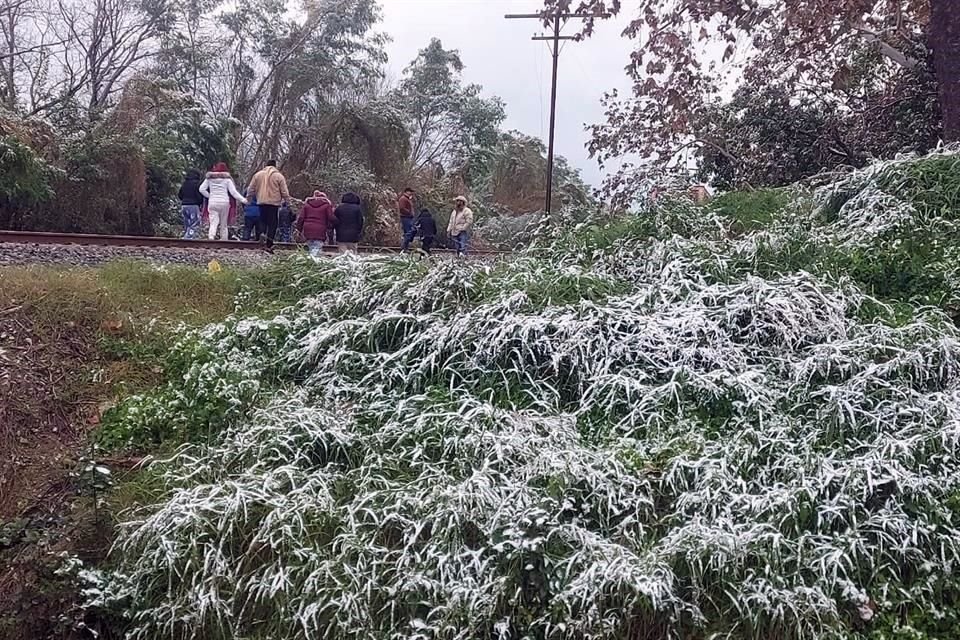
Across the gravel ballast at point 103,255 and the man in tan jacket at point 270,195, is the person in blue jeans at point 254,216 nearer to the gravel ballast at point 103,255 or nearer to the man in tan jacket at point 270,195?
the man in tan jacket at point 270,195

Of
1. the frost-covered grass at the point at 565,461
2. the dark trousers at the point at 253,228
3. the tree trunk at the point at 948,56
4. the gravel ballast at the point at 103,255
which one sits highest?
the tree trunk at the point at 948,56

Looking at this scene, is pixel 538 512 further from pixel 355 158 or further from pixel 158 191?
pixel 355 158

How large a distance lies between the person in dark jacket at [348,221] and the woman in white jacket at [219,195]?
165 cm

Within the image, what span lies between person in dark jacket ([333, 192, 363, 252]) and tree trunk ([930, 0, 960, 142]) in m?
7.09

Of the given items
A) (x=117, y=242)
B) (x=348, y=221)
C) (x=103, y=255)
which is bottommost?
(x=103, y=255)

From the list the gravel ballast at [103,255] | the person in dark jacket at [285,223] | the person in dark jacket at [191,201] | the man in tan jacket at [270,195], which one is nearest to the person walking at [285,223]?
the person in dark jacket at [285,223]

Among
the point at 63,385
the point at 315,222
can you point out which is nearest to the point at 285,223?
the point at 315,222

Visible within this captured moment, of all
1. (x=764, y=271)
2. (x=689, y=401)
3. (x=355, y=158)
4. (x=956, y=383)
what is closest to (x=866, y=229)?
(x=764, y=271)

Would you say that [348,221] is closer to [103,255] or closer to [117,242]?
[117,242]

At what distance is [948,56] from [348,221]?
A: 7.33 meters

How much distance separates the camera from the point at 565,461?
384 cm

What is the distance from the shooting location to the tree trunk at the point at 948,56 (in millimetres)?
8320

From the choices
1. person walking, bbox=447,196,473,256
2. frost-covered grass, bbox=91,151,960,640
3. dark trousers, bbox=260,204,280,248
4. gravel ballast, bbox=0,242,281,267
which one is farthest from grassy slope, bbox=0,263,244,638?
person walking, bbox=447,196,473,256

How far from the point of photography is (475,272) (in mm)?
5762
